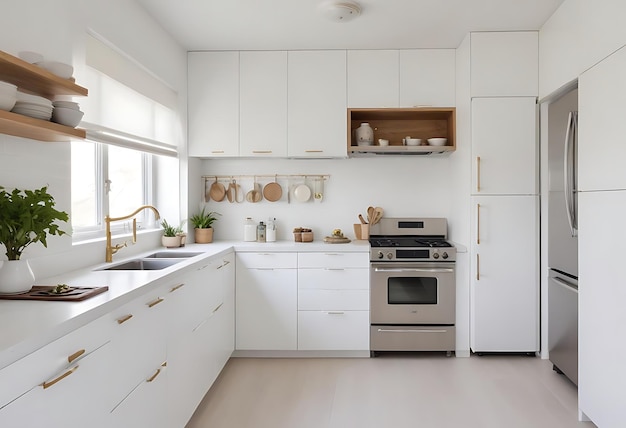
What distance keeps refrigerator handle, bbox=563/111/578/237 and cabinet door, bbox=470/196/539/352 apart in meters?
0.64

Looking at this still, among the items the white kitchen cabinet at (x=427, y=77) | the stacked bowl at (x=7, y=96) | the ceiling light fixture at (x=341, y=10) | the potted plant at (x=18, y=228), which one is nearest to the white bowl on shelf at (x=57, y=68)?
the stacked bowl at (x=7, y=96)

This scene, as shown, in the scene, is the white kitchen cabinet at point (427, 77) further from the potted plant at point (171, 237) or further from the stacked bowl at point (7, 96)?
the stacked bowl at point (7, 96)

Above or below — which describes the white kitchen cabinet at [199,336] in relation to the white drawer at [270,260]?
below

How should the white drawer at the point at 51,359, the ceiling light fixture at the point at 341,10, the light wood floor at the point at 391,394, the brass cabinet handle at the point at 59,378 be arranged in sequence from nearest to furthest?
the white drawer at the point at 51,359 → the brass cabinet handle at the point at 59,378 → the light wood floor at the point at 391,394 → the ceiling light fixture at the point at 341,10

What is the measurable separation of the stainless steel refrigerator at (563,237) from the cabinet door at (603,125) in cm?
33

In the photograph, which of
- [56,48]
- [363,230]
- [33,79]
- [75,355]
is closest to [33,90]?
[33,79]

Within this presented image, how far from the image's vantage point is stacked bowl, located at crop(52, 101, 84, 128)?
1.88 meters

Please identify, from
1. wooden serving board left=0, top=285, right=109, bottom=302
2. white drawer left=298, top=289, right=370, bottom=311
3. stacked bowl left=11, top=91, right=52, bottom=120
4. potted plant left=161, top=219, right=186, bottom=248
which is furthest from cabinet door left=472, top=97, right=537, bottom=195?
stacked bowl left=11, top=91, right=52, bottom=120

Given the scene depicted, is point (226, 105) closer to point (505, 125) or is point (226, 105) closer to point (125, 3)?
point (125, 3)

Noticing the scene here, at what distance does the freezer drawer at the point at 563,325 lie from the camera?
290cm

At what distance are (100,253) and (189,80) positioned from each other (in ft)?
6.28

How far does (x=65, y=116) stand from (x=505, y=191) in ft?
9.96

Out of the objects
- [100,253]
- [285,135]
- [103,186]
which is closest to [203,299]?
[100,253]

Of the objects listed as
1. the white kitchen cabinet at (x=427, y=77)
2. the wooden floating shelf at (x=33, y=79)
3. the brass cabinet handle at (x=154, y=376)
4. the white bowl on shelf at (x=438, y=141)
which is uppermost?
the white kitchen cabinet at (x=427, y=77)
